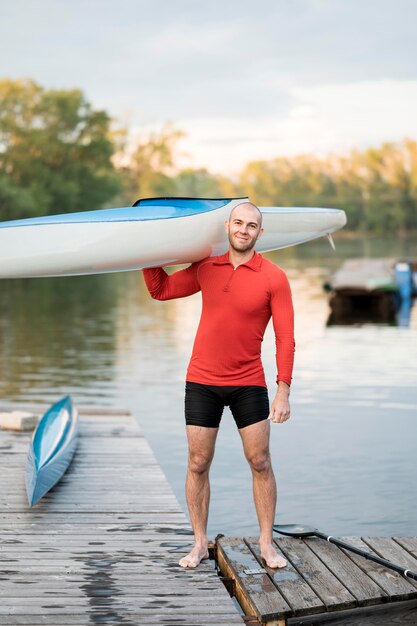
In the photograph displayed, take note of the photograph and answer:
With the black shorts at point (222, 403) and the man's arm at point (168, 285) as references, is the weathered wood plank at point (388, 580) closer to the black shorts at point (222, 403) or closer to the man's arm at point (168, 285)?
the black shorts at point (222, 403)

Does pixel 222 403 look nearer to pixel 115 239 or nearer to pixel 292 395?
pixel 115 239

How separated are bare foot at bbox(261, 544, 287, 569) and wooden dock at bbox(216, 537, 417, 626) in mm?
35

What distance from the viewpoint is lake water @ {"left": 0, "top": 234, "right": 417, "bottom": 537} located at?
10492 millimetres

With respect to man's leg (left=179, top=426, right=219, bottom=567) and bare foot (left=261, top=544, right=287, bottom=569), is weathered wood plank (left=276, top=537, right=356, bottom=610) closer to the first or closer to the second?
bare foot (left=261, top=544, right=287, bottom=569)

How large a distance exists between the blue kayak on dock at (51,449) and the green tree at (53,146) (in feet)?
210

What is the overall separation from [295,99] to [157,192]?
3161cm

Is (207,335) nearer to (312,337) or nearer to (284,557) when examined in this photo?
(284,557)

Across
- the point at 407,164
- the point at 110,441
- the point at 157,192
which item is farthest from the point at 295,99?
the point at 110,441

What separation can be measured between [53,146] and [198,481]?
7208cm

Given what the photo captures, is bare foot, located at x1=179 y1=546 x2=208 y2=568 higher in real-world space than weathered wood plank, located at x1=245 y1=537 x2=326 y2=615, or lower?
higher

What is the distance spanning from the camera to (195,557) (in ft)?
18.8

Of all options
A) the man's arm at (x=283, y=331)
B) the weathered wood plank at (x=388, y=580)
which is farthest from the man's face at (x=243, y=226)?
the weathered wood plank at (x=388, y=580)

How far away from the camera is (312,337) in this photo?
2480 centimetres

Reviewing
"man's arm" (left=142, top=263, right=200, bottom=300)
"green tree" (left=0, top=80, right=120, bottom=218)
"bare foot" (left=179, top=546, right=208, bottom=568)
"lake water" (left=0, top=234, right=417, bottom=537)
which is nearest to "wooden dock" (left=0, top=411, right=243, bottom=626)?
"bare foot" (left=179, top=546, right=208, bottom=568)
